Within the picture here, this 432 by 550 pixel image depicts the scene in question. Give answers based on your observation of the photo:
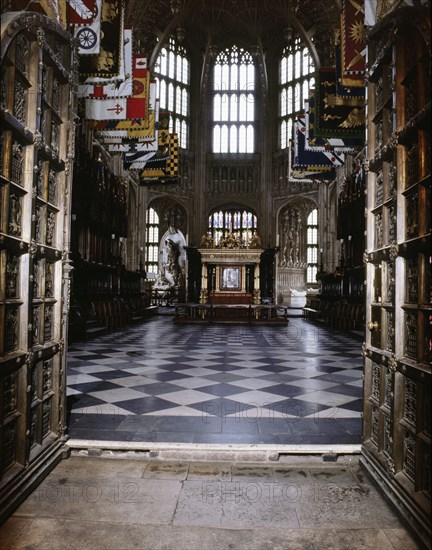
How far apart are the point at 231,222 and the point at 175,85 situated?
10125 mm

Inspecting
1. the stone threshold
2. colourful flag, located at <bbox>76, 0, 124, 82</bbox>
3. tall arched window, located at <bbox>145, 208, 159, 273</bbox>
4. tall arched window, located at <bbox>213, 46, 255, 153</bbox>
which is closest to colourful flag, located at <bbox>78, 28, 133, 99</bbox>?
colourful flag, located at <bbox>76, 0, 124, 82</bbox>

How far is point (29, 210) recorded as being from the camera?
2.46m

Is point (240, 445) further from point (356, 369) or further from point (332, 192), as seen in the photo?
point (332, 192)

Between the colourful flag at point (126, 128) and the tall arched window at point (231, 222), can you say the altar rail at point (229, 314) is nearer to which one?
the colourful flag at point (126, 128)

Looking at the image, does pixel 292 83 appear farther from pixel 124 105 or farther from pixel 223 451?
pixel 223 451

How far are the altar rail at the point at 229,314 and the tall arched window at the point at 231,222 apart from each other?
13.7 metres

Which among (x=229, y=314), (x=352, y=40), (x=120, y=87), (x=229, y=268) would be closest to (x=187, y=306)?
(x=229, y=314)

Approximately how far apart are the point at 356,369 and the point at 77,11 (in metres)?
6.76

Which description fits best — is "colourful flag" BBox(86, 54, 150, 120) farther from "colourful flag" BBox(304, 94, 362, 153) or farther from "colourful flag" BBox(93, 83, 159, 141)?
"colourful flag" BBox(304, 94, 362, 153)

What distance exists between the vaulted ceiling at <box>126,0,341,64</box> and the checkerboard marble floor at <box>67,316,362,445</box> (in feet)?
57.0

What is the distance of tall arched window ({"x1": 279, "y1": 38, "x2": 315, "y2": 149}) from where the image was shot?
28.2 m

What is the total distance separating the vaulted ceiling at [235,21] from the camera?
75.2 feet

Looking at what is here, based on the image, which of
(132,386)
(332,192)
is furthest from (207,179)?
(132,386)

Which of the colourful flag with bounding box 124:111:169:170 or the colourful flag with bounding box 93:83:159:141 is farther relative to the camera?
the colourful flag with bounding box 124:111:169:170
